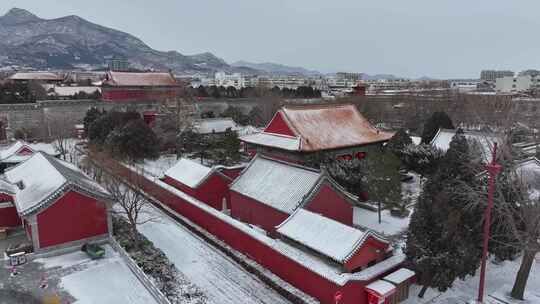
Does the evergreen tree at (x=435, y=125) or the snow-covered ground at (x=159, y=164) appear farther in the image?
the evergreen tree at (x=435, y=125)

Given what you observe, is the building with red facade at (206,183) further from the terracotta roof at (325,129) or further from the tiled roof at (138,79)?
the tiled roof at (138,79)

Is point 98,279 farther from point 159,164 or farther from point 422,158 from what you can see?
point 422,158

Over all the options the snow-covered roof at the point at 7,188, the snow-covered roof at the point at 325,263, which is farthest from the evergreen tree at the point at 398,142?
the snow-covered roof at the point at 7,188

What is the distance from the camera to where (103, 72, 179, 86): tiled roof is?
41.5m

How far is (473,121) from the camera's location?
38969 mm

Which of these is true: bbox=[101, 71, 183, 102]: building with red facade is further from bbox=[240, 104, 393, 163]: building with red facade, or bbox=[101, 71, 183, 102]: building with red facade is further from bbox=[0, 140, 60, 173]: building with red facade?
bbox=[240, 104, 393, 163]: building with red facade

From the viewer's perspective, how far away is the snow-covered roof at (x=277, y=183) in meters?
13.7

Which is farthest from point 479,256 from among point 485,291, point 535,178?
point 535,178

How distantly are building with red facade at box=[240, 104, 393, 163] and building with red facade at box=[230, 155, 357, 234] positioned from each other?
442 cm

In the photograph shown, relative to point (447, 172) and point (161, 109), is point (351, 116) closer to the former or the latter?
point (447, 172)

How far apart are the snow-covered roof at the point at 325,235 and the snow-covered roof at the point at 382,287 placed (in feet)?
3.70

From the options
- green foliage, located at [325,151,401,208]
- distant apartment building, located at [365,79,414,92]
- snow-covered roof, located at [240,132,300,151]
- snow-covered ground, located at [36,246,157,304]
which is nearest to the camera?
snow-covered ground, located at [36,246,157,304]

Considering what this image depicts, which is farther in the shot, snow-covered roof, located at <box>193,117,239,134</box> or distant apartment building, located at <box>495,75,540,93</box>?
distant apartment building, located at <box>495,75,540,93</box>

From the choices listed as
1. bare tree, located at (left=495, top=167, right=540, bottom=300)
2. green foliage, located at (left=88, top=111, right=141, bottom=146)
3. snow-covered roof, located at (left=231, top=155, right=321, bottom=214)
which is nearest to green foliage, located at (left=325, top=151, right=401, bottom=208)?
snow-covered roof, located at (left=231, top=155, right=321, bottom=214)
